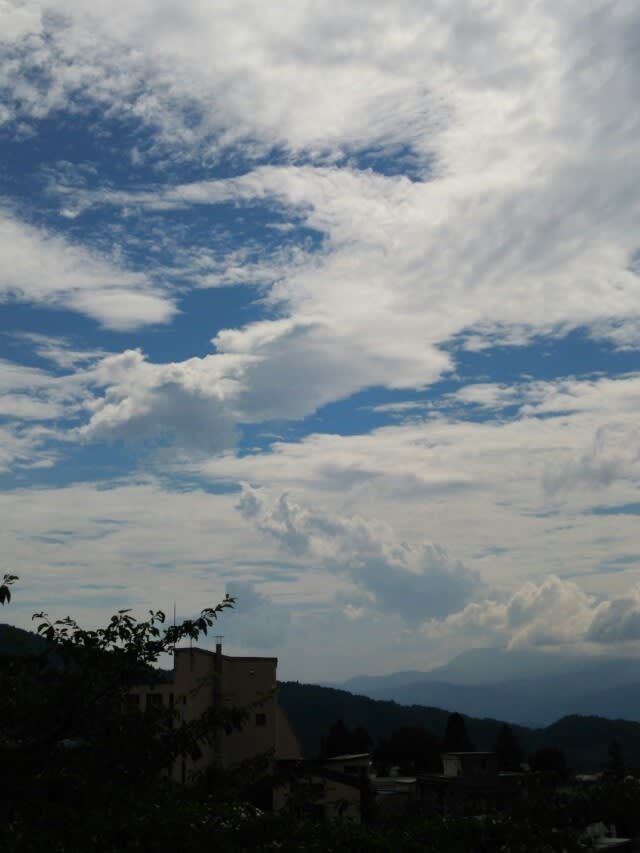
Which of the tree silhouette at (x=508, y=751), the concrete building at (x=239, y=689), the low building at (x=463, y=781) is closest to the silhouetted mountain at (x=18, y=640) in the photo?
the low building at (x=463, y=781)

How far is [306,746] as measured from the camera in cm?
18438

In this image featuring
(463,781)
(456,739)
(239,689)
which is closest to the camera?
(463,781)

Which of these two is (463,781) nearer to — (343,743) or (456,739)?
(456,739)

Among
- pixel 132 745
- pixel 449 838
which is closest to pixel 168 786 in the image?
pixel 132 745

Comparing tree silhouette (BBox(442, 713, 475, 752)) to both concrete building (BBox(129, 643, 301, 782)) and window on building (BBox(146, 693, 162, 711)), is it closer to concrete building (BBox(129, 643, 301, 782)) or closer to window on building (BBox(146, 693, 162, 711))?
concrete building (BBox(129, 643, 301, 782))

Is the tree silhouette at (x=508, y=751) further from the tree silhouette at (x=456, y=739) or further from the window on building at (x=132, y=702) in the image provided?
the window on building at (x=132, y=702)

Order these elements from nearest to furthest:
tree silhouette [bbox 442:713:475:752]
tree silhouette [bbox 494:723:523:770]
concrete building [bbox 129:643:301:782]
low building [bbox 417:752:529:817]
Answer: low building [bbox 417:752:529:817] < concrete building [bbox 129:643:301:782] < tree silhouette [bbox 494:723:523:770] < tree silhouette [bbox 442:713:475:752]

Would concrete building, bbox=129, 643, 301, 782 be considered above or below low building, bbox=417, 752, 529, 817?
above

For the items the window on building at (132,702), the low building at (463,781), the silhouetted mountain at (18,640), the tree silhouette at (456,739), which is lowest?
the low building at (463,781)

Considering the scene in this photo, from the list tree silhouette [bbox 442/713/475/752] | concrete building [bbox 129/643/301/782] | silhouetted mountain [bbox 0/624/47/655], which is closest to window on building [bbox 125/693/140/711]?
silhouetted mountain [bbox 0/624/47/655]

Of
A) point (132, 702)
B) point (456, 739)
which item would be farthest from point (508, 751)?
point (132, 702)

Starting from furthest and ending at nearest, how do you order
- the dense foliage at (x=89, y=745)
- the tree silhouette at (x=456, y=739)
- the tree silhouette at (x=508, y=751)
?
the tree silhouette at (x=456, y=739) < the tree silhouette at (x=508, y=751) < the dense foliage at (x=89, y=745)

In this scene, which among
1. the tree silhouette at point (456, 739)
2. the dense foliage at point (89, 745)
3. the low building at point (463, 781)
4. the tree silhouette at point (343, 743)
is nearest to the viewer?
the dense foliage at point (89, 745)

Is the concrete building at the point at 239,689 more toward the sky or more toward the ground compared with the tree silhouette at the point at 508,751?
more toward the sky
